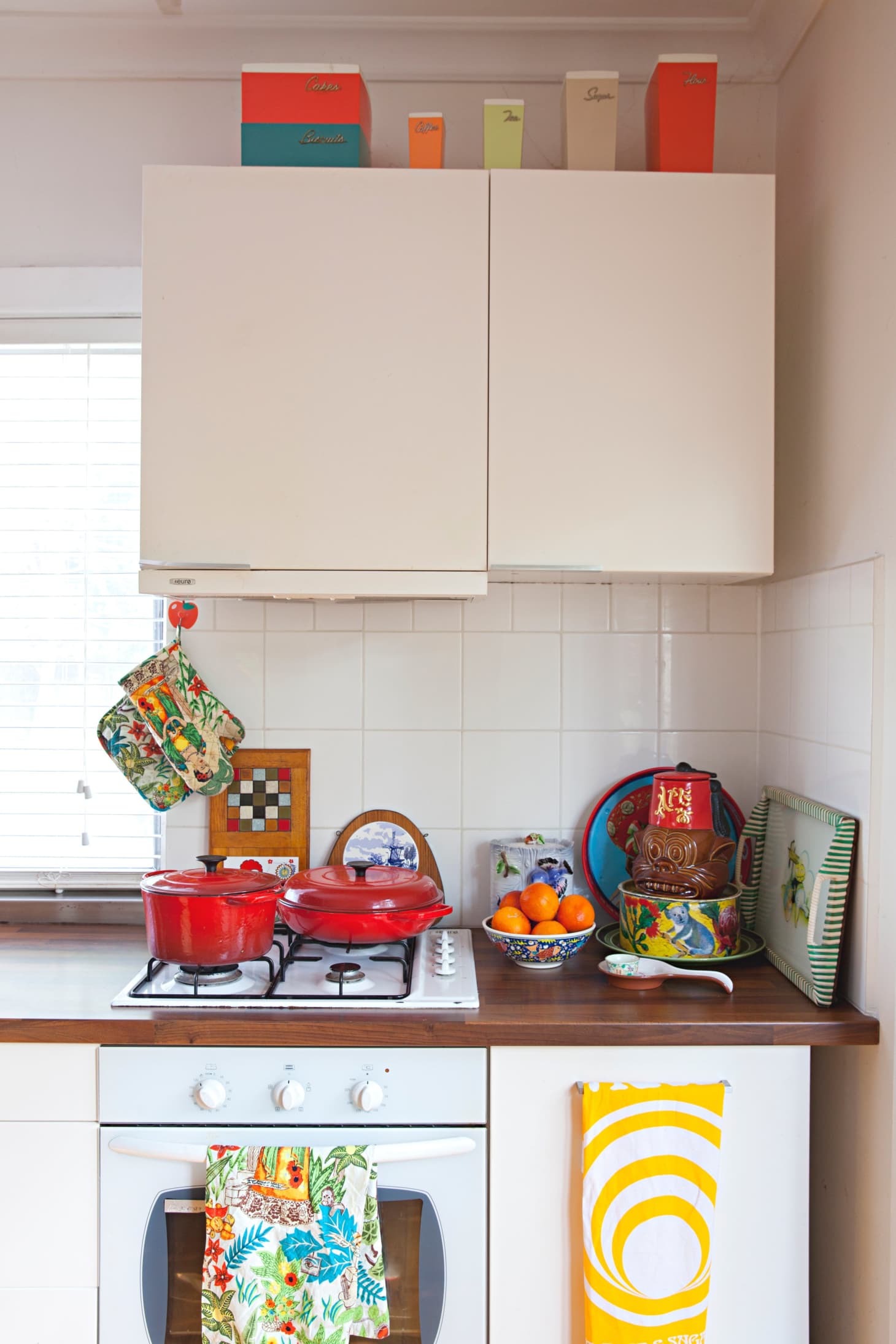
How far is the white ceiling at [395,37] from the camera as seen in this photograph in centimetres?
191

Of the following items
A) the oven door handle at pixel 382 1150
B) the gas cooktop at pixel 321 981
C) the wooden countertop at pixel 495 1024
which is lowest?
the oven door handle at pixel 382 1150

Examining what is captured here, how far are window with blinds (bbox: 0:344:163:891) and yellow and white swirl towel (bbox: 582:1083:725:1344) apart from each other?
112 centimetres

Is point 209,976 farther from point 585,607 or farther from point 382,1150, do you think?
point 585,607

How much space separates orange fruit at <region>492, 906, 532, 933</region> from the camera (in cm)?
171

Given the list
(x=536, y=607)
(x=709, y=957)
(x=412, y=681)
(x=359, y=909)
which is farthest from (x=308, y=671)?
(x=709, y=957)

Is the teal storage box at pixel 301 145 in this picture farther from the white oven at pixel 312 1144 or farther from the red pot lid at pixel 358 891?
the white oven at pixel 312 1144

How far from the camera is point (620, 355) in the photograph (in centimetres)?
165

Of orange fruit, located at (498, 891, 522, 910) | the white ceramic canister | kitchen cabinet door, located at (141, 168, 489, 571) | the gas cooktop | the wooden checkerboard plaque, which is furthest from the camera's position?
the wooden checkerboard plaque

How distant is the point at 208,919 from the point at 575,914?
62 centimetres

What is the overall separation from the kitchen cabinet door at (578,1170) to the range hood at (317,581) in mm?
751

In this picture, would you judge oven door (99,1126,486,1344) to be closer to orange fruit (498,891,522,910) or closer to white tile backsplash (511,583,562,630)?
orange fruit (498,891,522,910)

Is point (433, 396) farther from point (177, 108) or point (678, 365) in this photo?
point (177, 108)

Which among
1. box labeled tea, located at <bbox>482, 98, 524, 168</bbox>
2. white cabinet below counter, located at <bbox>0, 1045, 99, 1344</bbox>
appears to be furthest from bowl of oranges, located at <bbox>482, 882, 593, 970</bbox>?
box labeled tea, located at <bbox>482, 98, 524, 168</bbox>

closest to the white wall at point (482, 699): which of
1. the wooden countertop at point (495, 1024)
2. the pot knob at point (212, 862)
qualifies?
the pot knob at point (212, 862)
